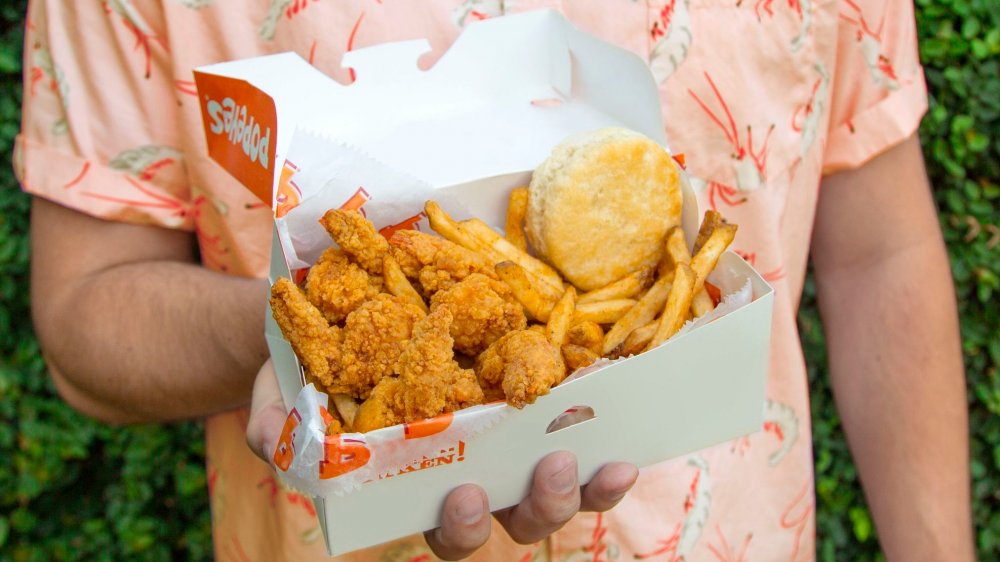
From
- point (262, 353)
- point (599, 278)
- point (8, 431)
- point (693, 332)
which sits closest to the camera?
point (693, 332)

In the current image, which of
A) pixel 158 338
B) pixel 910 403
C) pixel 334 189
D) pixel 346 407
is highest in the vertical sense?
pixel 334 189

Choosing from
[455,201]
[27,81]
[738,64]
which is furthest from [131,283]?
[738,64]

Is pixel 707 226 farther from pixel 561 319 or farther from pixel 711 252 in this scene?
pixel 561 319

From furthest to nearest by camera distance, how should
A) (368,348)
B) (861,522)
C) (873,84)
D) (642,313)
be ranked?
(861,522), (873,84), (642,313), (368,348)

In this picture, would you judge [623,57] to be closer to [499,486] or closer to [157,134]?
[499,486]

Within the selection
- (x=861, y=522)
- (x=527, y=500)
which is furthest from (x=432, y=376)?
(x=861, y=522)

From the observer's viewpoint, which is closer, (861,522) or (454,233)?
(454,233)

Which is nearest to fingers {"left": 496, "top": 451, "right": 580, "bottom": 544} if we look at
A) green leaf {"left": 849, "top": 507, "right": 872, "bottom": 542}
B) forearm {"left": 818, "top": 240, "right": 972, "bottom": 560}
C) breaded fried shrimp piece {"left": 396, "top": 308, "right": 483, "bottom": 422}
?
breaded fried shrimp piece {"left": 396, "top": 308, "right": 483, "bottom": 422}
